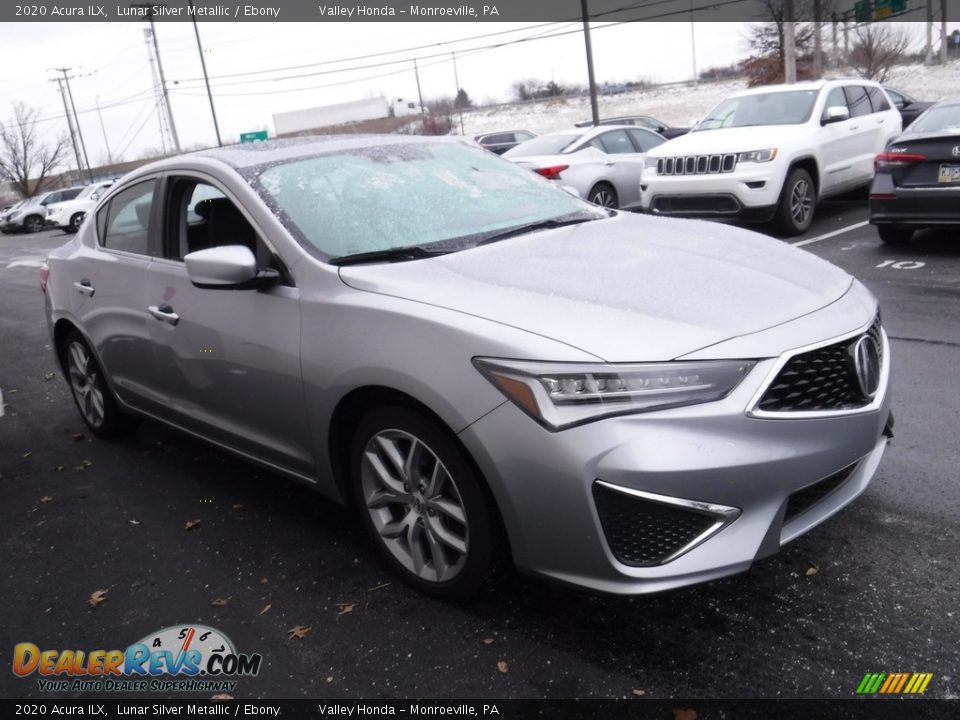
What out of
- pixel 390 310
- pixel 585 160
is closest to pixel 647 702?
pixel 390 310

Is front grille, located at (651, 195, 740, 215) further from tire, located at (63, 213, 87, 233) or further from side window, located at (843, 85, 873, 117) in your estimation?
tire, located at (63, 213, 87, 233)

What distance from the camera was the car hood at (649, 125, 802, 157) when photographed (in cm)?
963

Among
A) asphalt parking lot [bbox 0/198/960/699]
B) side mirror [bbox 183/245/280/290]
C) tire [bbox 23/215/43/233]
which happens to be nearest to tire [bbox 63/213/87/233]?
tire [bbox 23/215/43/233]

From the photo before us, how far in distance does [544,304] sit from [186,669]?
173 cm

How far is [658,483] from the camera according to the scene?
2.37 meters

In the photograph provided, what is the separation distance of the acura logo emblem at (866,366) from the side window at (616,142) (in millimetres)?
10179

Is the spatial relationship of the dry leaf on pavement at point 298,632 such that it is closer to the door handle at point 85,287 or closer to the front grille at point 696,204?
the door handle at point 85,287

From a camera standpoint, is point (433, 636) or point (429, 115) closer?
point (433, 636)

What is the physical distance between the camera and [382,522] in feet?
10.4

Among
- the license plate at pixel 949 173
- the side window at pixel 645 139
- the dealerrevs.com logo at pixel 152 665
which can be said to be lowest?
the dealerrevs.com logo at pixel 152 665

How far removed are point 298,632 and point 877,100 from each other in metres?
11.3

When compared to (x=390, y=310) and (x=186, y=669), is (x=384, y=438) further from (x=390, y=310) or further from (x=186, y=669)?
(x=186, y=669)

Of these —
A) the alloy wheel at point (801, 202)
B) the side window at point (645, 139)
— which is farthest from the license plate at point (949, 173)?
the side window at point (645, 139)

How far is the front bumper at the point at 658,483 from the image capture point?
2383 mm
